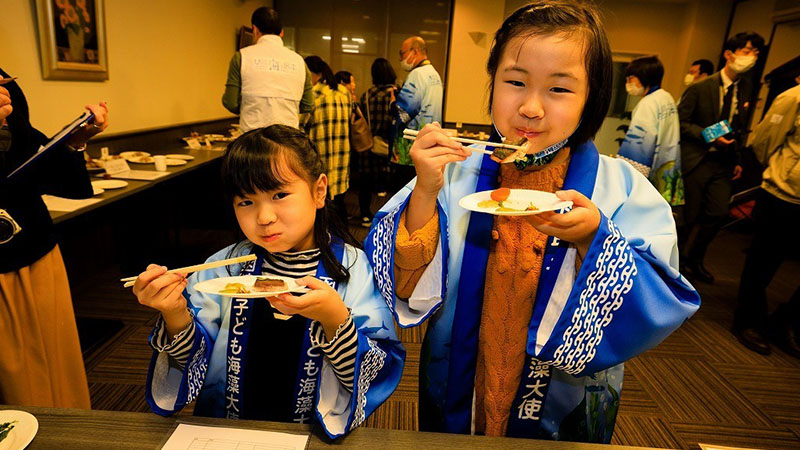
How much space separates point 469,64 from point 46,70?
5.63m

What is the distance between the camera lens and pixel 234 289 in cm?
87

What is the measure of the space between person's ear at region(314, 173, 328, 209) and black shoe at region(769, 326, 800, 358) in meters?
3.59

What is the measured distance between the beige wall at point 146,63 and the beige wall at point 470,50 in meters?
3.21

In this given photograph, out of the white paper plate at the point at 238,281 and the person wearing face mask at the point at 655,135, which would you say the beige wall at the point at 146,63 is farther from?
the person wearing face mask at the point at 655,135

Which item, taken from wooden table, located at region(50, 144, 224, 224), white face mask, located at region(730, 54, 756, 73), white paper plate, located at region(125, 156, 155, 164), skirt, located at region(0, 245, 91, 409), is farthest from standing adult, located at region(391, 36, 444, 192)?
skirt, located at region(0, 245, 91, 409)

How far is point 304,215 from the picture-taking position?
3.32ft

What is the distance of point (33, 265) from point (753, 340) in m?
4.09

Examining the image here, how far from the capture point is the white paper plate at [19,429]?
2.61 feet

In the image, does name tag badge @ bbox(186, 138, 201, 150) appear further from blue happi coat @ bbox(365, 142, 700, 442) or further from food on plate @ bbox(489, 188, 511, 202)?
food on plate @ bbox(489, 188, 511, 202)

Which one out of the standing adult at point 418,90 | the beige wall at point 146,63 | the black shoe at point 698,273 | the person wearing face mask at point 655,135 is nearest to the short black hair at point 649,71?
the person wearing face mask at point 655,135

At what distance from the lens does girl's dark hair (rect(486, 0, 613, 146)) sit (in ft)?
2.73

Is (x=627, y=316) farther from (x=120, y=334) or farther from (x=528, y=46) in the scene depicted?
(x=120, y=334)

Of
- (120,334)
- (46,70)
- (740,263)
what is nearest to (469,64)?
(740,263)

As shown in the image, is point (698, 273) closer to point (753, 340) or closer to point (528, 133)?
point (753, 340)
